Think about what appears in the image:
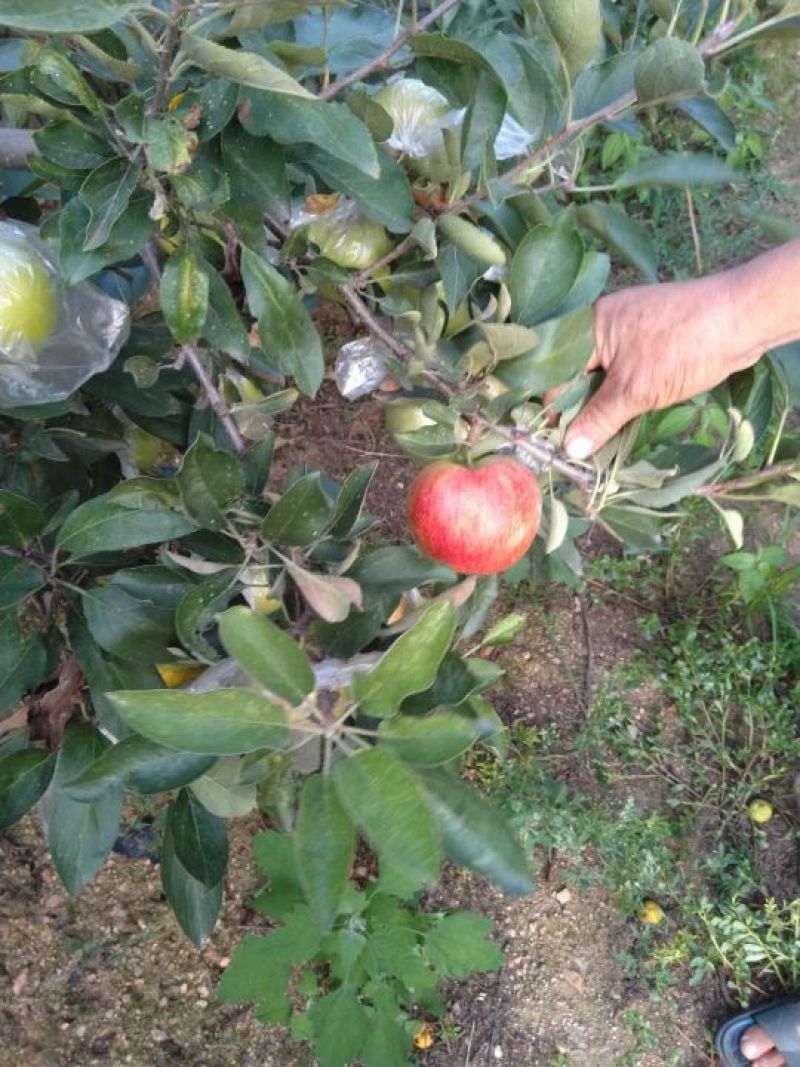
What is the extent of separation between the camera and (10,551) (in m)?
0.91

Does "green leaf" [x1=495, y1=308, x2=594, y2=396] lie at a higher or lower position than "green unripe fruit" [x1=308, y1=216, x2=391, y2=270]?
lower

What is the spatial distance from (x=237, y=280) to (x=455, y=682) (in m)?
0.51

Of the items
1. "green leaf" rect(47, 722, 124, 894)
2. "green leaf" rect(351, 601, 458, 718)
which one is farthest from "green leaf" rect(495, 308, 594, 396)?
"green leaf" rect(47, 722, 124, 894)

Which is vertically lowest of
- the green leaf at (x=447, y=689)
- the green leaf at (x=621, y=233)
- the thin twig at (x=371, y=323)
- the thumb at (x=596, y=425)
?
the green leaf at (x=447, y=689)

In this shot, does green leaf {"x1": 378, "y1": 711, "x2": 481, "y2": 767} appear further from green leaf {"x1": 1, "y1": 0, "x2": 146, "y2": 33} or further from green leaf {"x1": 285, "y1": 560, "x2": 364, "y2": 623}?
green leaf {"x1": 1, "y1": 0, "x2": 146, "y2": 33}

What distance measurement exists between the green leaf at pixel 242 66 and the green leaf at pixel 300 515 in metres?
0.30

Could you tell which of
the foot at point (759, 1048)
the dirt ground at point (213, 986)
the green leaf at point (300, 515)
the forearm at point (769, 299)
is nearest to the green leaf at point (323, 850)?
the green leaf at point (300, 515)

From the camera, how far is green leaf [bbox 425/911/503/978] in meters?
1.49

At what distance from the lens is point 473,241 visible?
0.86 metres

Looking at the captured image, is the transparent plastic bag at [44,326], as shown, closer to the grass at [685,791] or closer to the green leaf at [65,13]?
the green leaf at [65,13]

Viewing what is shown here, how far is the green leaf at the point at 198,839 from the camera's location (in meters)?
0.94

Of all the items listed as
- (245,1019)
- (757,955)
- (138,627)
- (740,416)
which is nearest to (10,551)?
(138,627)

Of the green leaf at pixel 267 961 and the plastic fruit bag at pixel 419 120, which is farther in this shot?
the green leaf at pixel 267 961

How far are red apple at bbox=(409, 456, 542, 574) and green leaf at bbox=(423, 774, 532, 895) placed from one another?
293mm
